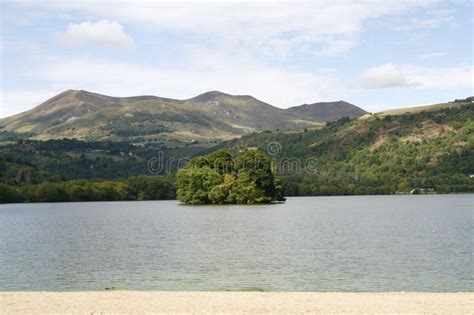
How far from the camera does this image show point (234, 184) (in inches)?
5891

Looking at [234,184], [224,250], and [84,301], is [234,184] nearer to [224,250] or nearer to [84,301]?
[224,250]

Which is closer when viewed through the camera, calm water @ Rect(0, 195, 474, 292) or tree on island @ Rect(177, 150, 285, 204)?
calm water @ Rect(0, 195, 474, 292)

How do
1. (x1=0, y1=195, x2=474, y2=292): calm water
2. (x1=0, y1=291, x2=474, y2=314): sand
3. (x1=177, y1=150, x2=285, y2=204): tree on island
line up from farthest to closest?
(x1=177, y1=150, x2=285, y2=204): tree on island → (x1=0, y1=195, x2=474, y2=292): calm water → (x1=0, y1=291, x2=474, y2=314): sand

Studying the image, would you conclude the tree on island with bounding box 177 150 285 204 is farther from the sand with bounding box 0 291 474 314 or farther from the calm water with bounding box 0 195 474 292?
the sand with bounding box 0 291 474 314

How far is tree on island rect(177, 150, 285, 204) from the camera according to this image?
147500 mm

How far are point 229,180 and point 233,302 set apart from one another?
118632 millimetres

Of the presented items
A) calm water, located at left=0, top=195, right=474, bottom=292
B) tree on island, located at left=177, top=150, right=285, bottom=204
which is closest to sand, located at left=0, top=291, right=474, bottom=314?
calm water, located at left=0, top=195, right=474, bottom=292

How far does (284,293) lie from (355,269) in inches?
486

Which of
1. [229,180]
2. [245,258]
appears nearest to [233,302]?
[245,258]

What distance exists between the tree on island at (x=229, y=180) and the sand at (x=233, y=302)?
111503 mm

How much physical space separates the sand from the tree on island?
112 metres

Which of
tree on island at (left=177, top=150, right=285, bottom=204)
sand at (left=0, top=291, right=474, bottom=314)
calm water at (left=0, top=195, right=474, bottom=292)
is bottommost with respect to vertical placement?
calm water at (left=0, top=195, right=474, bottom=292)

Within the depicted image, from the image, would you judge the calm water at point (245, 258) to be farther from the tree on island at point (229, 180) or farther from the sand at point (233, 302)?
the tree on island at point (229, 180)

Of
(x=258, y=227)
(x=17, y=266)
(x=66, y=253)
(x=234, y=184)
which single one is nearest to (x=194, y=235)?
(x=258, y=227)
